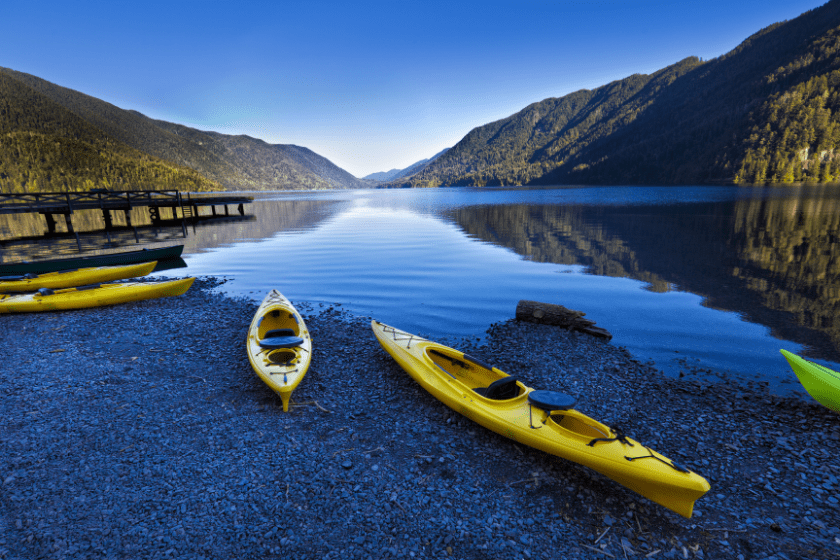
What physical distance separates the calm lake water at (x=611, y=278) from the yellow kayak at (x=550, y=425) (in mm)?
4443

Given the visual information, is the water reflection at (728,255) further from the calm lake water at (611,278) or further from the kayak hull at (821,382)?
the kayak hull at (821,382)

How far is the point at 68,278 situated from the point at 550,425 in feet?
73.4

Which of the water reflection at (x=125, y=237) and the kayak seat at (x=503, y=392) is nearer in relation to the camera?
the kayak seat at (x=503, y=392)

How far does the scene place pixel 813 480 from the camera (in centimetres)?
589

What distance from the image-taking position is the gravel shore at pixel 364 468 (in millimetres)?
4969

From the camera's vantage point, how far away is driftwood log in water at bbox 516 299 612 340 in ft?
39.4

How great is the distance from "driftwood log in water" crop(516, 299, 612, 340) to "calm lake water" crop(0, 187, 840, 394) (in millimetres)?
1220

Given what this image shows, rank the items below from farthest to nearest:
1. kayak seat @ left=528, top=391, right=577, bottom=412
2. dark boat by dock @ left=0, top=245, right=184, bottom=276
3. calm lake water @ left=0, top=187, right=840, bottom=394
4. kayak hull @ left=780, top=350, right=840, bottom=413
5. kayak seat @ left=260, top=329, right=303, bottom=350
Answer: dark boat by dock @ left=0, top=245, right=184, bottom=276, calm lake water @ left=0, top=187, right=840, bottom=394, kayak seat @ left=260, top=329, right=303, bottom=350, kayak hull @ left=780, top=350, right=840, bottom=413, kayak seat @ left=528, top=391, right=577, bottom=412

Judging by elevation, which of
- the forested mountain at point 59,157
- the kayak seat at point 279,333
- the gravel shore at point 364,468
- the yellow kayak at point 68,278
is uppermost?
the forested mountain at point 59,157

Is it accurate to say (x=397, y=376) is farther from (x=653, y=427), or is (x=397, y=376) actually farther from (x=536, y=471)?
(x=653, y=427)

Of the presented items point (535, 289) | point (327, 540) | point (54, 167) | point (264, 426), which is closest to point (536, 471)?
point (327, 540)

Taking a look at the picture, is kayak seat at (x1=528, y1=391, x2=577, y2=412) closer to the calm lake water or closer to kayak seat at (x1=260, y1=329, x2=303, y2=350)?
the calm lake water

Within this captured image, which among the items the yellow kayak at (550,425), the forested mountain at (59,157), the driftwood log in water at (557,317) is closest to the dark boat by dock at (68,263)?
the yellow kayak at (550,425)

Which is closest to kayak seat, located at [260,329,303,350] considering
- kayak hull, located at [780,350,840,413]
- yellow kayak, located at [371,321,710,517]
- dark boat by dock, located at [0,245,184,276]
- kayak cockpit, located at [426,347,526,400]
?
yellow kayak, located at [371,321,710,517]
